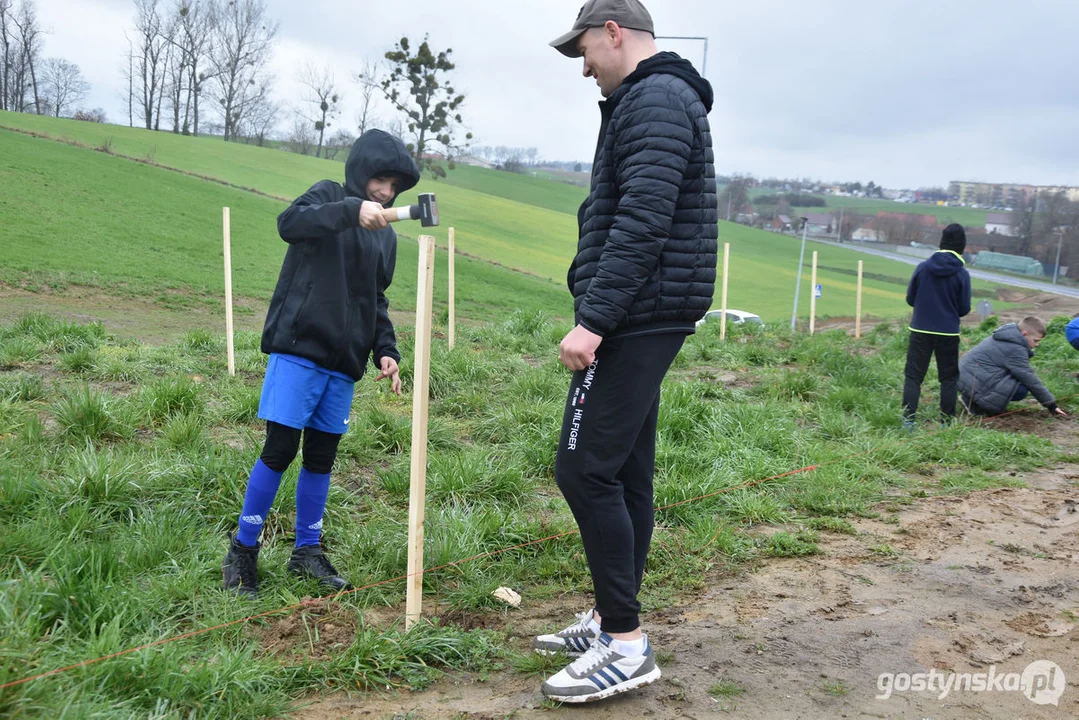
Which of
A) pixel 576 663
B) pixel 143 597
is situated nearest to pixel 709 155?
pixel 576 663

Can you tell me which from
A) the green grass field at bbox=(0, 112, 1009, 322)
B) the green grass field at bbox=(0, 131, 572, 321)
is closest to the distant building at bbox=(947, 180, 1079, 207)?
the green grass field at bbox=(0, 112, 1009, 322)

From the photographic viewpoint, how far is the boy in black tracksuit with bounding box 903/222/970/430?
23.1 feet

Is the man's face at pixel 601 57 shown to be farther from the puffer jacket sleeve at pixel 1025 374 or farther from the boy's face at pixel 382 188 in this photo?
the puffer jacket sleeve at pixel 1025 374

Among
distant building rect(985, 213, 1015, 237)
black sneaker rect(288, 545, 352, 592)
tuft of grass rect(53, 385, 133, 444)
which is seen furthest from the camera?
distant building rect(985, 213, 1015, 237)

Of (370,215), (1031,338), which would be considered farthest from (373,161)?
(1031,338)

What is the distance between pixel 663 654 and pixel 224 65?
127 ft

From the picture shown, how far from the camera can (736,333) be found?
1177cm

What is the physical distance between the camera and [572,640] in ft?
9.65

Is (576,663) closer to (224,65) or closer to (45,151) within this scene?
(45,151)

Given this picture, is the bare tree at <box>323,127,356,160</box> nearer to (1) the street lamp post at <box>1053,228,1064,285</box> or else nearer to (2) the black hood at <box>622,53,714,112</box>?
(1) the street lamp post at <box>1053,228,1064,285</box>

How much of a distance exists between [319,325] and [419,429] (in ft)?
1.95

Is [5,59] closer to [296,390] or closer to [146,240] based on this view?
[146,240]

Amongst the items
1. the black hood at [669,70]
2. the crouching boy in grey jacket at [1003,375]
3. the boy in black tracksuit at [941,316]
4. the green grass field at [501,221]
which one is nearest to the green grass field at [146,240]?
the green grass field at [501,221]

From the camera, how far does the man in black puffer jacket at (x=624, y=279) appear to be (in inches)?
95.7
